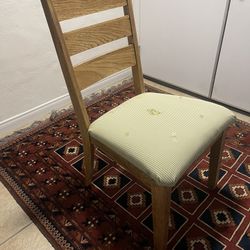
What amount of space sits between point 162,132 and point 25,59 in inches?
43.6

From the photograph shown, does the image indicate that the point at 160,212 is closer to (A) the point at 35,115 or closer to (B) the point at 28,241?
(B) the point at 28,241

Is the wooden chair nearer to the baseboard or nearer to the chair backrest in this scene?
the chair backrest

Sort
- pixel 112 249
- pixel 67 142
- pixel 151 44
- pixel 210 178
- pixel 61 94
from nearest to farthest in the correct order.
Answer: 1. pixel 112 249
2. pixel 210 178
3. pixel 67 142
4. pixel 61 94
5. pixel 151 44

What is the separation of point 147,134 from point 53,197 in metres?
0.62

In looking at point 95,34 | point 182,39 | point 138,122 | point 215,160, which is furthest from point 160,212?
point 182,39

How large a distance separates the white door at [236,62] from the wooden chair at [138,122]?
2.57 feet

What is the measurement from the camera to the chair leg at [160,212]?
80 cm

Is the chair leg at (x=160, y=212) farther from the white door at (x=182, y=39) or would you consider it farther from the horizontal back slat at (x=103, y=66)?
the white door at (x=182, y=39)

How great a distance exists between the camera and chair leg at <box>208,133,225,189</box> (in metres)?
1.08

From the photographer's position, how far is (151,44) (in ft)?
6.91

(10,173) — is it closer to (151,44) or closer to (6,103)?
(6,103)

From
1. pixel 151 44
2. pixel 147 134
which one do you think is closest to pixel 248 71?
pixel 151 44

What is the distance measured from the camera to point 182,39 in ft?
6.13

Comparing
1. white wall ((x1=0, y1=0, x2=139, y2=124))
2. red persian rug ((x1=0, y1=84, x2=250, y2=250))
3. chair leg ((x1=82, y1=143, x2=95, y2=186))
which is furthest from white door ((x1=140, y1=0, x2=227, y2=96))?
chair leg ((x1=82, y1=143, x2=95, y2=186))
